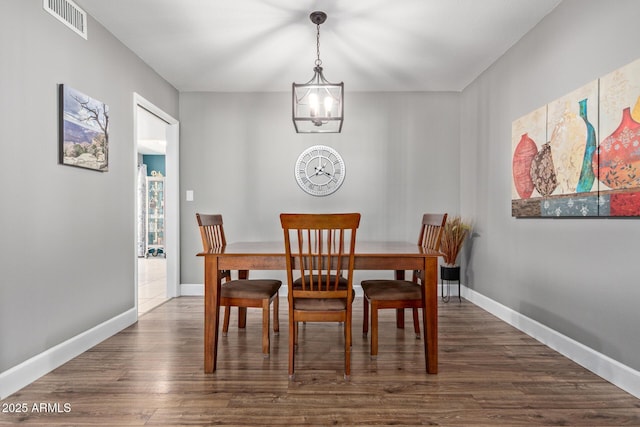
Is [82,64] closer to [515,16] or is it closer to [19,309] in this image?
[19,309]

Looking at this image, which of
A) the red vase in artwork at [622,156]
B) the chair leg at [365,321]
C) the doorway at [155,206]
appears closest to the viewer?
the red vase in artwork at [622,156]

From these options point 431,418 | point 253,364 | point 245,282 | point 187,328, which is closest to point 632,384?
point 431,418

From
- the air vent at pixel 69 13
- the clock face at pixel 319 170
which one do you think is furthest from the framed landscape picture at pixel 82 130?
the clock face at pixel 319 170

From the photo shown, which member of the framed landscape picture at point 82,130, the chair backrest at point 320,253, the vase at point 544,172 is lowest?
the chair backrest at point 320,253

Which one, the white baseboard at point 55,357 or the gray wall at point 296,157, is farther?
the gray wall at point 296,157

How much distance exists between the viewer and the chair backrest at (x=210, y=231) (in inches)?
103

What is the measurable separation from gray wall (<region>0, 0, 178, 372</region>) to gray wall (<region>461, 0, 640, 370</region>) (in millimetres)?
3373

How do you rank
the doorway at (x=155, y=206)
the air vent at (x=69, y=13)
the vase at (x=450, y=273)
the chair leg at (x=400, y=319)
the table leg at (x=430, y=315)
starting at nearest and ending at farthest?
the table leg at (x=430, y=315) → the air vent at (x=69, y=13) → the chair leg at (x=400, y=319) → the vase at (x=450, y=273) → the doorway at (x=155, y=206)

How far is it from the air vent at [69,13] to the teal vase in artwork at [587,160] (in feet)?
11.2

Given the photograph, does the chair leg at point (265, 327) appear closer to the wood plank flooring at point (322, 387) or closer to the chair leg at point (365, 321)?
the wood plank flooring at point (322, 387)

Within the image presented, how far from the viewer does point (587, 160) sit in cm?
225

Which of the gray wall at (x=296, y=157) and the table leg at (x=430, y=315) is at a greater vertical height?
the gray wall at (x=296, y=157)

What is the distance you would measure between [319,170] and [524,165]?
2205mm

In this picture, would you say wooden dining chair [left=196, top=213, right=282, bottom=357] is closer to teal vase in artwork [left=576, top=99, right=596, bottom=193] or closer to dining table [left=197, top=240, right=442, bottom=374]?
dining table [left=197, top=240, right=442, bottom=374]
